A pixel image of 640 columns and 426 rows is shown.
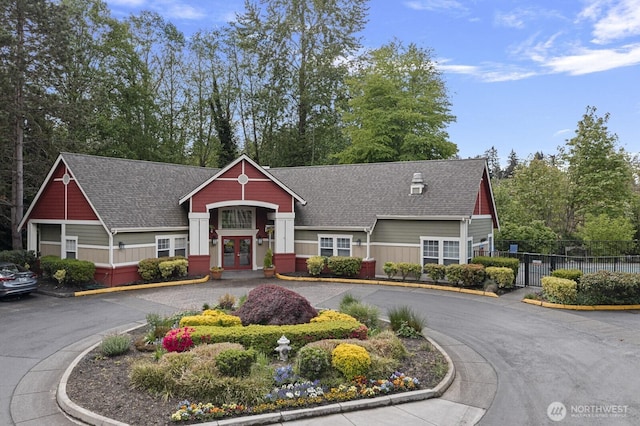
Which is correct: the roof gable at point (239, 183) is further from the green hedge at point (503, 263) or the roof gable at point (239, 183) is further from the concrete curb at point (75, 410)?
the concrete curb at point (75, 410)

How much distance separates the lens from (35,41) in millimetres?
22938

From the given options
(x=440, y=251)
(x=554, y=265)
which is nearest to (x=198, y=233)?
(x=440, y=251)

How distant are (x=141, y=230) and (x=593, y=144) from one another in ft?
123

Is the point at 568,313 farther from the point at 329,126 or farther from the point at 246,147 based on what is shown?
the point at 246,147

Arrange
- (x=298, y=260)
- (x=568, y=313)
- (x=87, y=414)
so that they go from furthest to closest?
1. (x=298, y=260)
2. (x=568, y=313)
3. (x=87, y=414)

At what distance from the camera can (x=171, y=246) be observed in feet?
75.3

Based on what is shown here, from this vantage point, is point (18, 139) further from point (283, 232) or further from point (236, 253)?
point (283, 232)

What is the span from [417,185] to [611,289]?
34.1ft

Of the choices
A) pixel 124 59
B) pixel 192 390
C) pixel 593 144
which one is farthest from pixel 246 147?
pixel 192 390

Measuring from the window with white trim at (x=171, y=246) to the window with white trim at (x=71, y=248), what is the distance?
394 centimetres

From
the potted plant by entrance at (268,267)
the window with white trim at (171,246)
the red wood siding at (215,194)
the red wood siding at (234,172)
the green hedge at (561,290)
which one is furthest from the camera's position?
the red wood siding at (234,172)

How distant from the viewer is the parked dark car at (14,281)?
1692 centimetres

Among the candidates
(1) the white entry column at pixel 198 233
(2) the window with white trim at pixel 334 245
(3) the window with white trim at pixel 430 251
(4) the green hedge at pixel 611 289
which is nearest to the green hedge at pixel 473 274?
(3) the window with white trim at pixel 430 251

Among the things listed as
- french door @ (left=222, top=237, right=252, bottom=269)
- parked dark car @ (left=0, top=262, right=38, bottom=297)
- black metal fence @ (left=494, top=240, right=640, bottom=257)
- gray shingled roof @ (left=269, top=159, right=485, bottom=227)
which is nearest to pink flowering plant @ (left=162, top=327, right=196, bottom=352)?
parked dark car @ (left=0, top=262, right=38, bottom=297)
